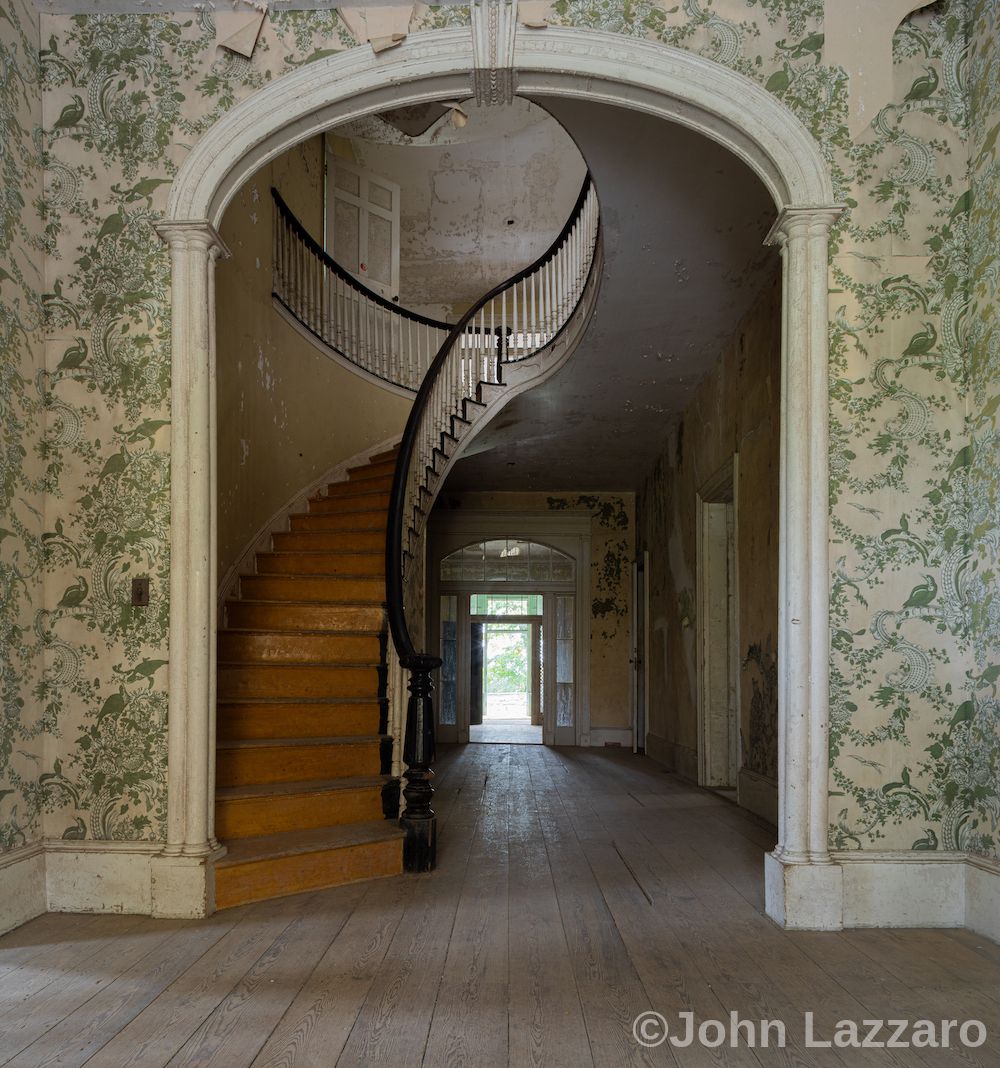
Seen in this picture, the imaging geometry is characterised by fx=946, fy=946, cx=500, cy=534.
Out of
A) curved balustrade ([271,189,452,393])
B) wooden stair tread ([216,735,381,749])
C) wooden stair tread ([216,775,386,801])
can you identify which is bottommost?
wooden stair tread ([216,775,386,801])

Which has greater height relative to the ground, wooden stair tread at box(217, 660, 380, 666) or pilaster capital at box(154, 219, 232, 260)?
pilaster capital at box(154, 219, 232, 260)

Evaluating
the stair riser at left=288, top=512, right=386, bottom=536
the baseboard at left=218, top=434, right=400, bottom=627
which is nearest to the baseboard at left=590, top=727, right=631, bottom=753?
the baseboard at left=218, top=434, right=400, bottom=627

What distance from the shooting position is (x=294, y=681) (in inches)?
199

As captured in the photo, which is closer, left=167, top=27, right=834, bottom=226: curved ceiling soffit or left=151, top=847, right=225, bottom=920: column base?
left=151, top=847, right=225, bottom=920: column base

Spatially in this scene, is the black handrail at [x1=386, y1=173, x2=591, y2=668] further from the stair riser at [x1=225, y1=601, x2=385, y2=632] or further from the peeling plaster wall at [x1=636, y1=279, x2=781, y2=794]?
the peeling plaster wall at [x1=636, y1=279, x2=781, y2=794]

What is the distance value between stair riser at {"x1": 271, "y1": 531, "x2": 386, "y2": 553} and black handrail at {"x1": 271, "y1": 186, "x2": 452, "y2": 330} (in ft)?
8.90

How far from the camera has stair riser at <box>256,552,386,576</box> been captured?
245 inches

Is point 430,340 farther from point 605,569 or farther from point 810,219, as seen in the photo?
point 810,219

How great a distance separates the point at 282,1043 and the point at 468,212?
1017 cm

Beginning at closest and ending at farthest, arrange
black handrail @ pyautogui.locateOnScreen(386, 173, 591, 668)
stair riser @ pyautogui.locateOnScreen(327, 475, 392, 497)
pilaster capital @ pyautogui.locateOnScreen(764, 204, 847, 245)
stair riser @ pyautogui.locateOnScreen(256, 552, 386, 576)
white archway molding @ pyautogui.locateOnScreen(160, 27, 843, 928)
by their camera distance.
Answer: white archway molding @ pyautogui.locateOnScreen(160, 27, 843, 928) → pilaster capital @ pyautogui.locateOnScreen(764, 204, 847, 245) → black handrail @ pyautogui.locateOnScreen(386, 173, 591, 668) → stair riser @ pyautogui.locateOnScreen(256, 552, 386, 576) → stair riser @ pyautogui.locateOnScreen(327, 475, 392, 497)

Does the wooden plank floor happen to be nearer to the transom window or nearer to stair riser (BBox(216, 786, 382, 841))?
stair riser (BBox(216, 786, 382, 841))

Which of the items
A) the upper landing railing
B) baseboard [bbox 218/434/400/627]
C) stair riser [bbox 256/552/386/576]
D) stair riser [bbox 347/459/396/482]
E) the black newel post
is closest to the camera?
the black newel post

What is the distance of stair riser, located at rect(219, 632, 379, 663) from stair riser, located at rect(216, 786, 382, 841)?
3.35 feet

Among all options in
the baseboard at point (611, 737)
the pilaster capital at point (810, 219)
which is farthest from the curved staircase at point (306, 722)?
the baseboard at point (611, 737)
